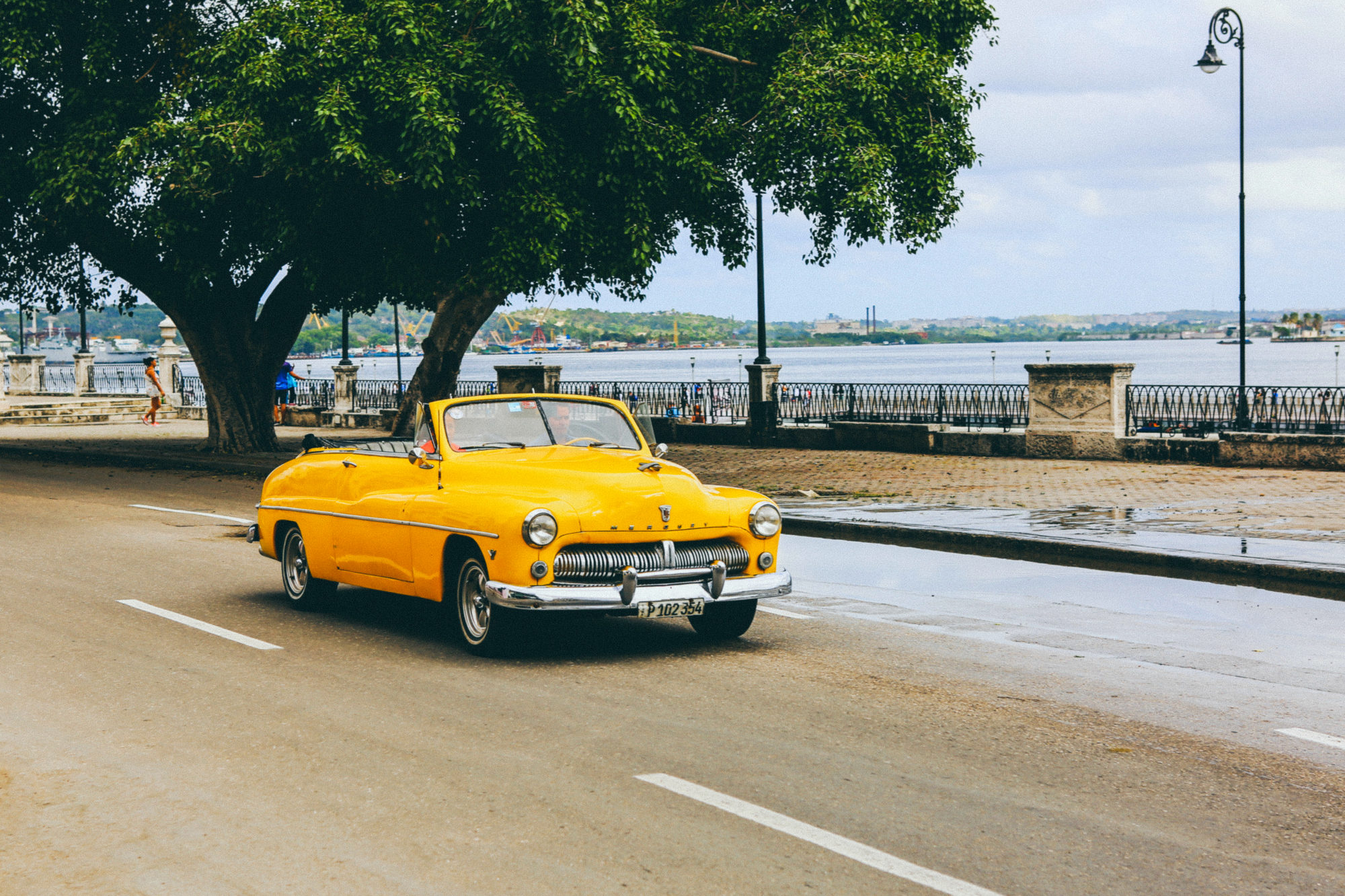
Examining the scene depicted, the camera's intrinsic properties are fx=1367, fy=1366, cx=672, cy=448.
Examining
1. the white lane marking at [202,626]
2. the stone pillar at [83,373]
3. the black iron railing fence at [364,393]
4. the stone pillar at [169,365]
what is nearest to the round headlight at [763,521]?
the white lane marking at [202,626]

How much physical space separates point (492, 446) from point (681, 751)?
3.38m

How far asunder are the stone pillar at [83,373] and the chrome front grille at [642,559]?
49.1m

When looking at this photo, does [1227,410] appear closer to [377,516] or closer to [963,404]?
[963,404]

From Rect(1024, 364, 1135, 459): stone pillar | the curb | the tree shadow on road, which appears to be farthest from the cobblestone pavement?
the tree shadow on road

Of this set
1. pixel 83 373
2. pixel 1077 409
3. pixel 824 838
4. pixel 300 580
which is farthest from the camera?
pixel 83 373

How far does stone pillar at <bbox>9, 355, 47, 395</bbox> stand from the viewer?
5438cm

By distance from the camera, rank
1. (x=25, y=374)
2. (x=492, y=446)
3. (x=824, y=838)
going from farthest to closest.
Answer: (x=25, y=374) < (x=492, y=446) < (x=824, y=838)

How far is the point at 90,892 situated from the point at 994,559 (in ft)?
31.6

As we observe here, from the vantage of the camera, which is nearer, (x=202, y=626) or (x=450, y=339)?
(x=202, y=626)

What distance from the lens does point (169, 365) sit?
47531 millimetres

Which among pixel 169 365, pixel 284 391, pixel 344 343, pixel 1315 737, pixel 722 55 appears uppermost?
pixel 722 55

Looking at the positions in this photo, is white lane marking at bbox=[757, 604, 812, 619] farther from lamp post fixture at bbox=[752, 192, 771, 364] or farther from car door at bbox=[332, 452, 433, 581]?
lamp post fixture at bbox=[752, 192, 771, 364]

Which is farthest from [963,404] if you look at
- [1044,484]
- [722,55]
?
[722,55]

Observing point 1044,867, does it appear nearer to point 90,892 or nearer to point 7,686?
point 90,892
